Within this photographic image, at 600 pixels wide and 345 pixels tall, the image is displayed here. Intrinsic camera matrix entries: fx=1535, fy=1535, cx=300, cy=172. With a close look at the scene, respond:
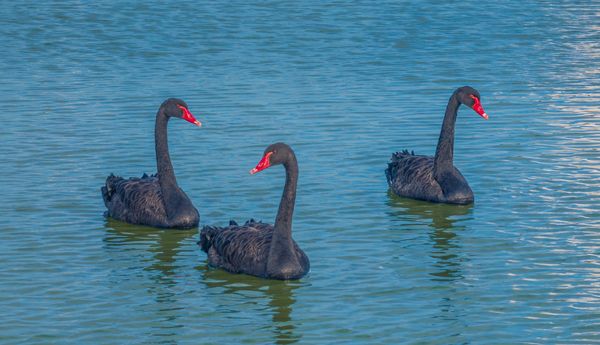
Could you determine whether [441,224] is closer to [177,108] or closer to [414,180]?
[414,180]

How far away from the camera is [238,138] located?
2036cm

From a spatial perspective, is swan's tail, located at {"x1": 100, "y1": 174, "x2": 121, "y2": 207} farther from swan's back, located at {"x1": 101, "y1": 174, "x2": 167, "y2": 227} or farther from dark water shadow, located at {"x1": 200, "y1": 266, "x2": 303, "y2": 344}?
dark water shadow, located at {"x1": 200, "y1": 266, "x2": 303, "y2": 344}

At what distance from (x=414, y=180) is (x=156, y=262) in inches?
146

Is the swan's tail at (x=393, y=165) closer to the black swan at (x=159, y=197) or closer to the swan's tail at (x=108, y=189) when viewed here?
the black swan at (x=159, y=197)

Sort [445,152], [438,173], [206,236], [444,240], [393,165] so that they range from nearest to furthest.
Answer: [206,236] < [444,240] < [438,173] < [445,152] < [393,165]

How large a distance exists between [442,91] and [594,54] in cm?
459

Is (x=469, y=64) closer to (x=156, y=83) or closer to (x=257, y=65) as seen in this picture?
(x=257, y=65)

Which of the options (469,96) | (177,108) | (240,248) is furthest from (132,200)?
(469,96)

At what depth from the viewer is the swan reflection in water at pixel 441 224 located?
14.7 meters

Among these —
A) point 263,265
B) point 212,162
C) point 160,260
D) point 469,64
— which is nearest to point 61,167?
point 212,162

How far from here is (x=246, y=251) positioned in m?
14.3

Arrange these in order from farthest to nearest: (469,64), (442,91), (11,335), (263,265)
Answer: (469,64)
(442,91)
(263,265)
(11,335)

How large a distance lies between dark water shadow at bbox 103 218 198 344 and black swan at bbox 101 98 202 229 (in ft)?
0.44

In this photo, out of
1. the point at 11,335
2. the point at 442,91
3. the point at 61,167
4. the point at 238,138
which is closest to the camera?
the point at 11,335
